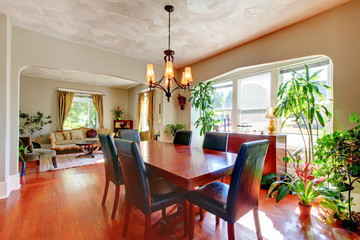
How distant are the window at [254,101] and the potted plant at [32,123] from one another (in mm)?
6583

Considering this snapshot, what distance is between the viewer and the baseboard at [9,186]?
2418mm

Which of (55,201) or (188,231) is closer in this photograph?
(188,231)

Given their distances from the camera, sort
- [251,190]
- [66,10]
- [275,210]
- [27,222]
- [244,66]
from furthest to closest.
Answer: [244,66] → [66,10] → [275,210] → [27,222] → [251,190]

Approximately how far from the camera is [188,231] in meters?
1.64

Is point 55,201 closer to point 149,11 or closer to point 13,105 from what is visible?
point 13,105

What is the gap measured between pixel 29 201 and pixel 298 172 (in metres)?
3.72

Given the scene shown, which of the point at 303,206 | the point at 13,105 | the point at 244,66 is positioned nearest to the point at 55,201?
the point at 13,105

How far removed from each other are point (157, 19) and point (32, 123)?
5917 millimetres

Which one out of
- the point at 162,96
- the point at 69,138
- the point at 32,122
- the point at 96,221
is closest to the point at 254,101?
the point at 162,96

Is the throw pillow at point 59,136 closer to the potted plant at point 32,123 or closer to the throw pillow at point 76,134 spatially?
the throw pillow at point 76,134

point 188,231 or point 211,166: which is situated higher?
point 211,166

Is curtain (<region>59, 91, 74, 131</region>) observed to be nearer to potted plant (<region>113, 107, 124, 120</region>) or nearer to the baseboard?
potted plant (<region>113, 107, 124, 120</region>)

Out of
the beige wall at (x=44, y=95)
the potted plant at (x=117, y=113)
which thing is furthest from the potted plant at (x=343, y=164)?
the beige wall at (x=44, y=95)

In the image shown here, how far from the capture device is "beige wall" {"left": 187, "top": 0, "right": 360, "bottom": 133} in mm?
2045
